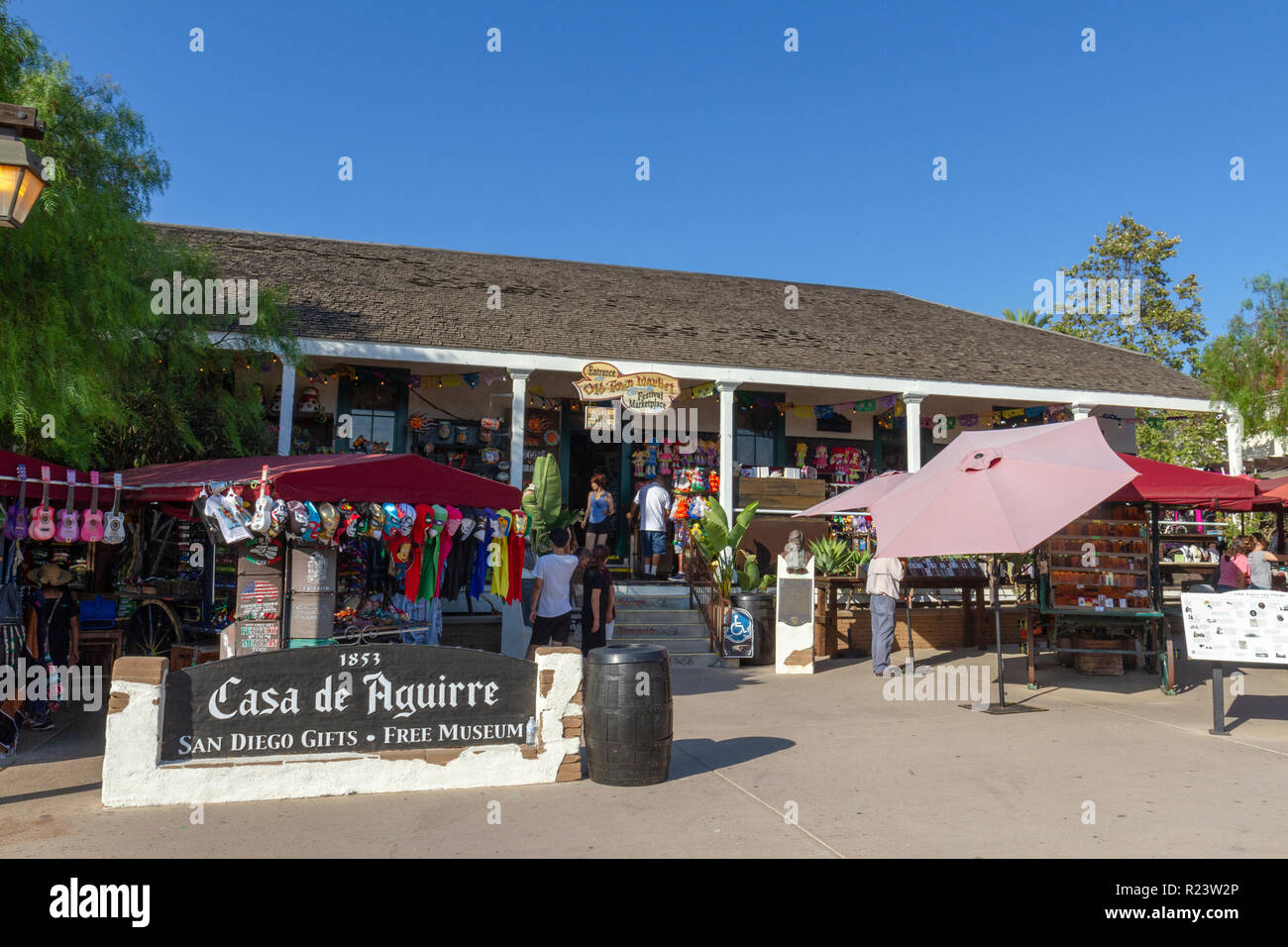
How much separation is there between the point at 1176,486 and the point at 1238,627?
3.55m

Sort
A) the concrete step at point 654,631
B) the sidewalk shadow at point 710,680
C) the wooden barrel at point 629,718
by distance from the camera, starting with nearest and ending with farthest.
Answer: the wooden barrel at point 629,718 < the sidewalk shadow at point 710,680 < the concrete step at point 654,631

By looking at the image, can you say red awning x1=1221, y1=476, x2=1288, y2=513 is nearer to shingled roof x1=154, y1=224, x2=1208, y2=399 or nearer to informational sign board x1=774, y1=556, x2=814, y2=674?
shingled roof x1=154, y1=224, x2=1208, y2=399

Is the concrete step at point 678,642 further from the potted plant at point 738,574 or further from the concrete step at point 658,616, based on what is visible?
the potted plant at point 738,574

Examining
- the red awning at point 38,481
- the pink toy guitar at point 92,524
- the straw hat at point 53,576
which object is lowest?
the straw hat at point 53,576

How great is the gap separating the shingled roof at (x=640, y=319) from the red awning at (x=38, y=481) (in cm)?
556

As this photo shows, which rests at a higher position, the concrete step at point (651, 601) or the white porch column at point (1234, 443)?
the white porch column at point (1234, 443)

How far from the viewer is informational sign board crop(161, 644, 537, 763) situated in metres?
5.99

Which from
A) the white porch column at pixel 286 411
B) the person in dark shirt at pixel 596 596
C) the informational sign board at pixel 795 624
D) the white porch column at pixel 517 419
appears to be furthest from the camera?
the white porch column at pixel 517 419

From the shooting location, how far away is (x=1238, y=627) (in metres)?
8.04

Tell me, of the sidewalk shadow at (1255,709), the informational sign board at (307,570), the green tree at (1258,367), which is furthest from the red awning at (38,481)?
the green tree at (1258,367)

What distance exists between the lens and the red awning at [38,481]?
758 cm

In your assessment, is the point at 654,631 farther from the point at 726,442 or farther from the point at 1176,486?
the point at 1176,486

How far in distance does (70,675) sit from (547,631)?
14.7 feet

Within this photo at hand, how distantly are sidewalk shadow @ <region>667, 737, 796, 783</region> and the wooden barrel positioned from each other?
313 mm
